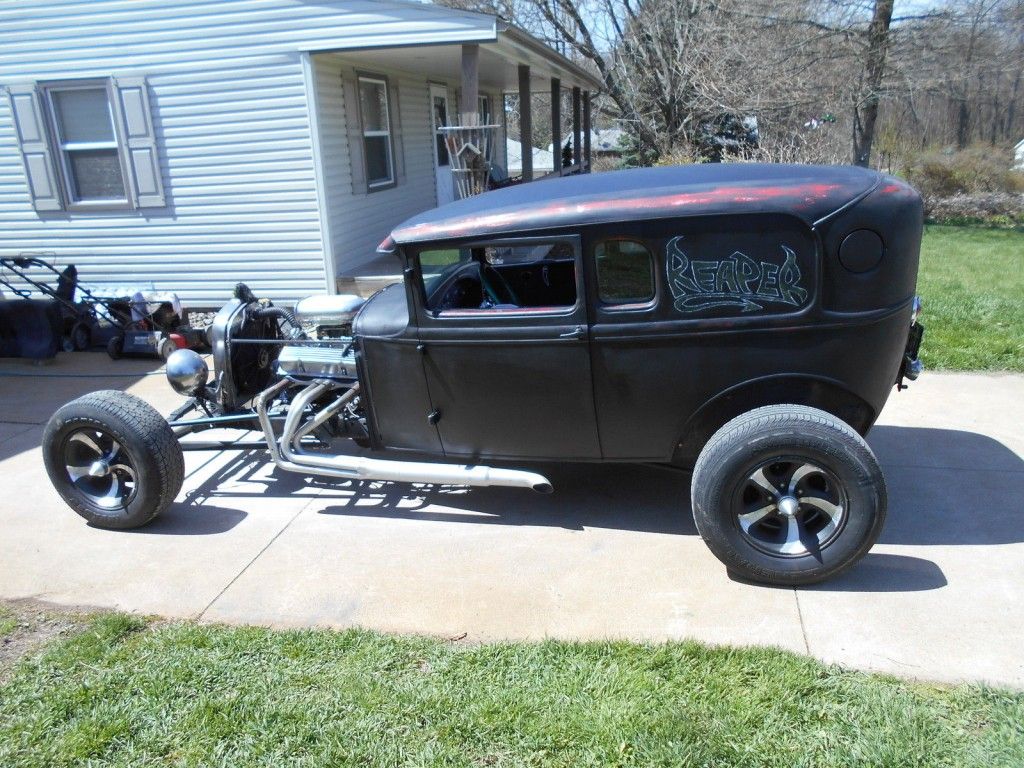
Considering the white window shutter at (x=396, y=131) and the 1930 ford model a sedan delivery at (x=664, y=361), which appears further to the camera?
the white window shutter at (x=396, y=131)

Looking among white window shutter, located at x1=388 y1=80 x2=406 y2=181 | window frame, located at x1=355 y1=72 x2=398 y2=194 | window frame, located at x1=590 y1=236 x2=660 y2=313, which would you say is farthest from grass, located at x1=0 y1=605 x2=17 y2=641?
white window shutter, located at x1=388 y1=80 x2=406 y2=181

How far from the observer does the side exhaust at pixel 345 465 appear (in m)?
4.17

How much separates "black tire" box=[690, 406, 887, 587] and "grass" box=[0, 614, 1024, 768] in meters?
0.55

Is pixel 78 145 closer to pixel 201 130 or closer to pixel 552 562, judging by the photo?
pixel 201 130

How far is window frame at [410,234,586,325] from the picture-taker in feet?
12.3

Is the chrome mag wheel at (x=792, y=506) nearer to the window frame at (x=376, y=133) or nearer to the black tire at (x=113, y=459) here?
the black tire at (x=113, y=459)

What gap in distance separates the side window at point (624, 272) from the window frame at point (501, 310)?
0.09 metres

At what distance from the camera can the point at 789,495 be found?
11.9 ft

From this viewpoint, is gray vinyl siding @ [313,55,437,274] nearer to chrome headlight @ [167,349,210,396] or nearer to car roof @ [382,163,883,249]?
chrome headlight @ [167,349,210,396]

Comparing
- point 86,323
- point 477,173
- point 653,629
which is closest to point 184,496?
point 653,629

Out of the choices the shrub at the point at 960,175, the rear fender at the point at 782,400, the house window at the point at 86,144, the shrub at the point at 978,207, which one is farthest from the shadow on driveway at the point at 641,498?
the shrub at the point at 960,175

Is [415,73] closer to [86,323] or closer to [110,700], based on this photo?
[86,323]

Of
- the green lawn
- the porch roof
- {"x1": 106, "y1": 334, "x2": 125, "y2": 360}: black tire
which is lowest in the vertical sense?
the green lawn

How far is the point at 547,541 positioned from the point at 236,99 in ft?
23.6
